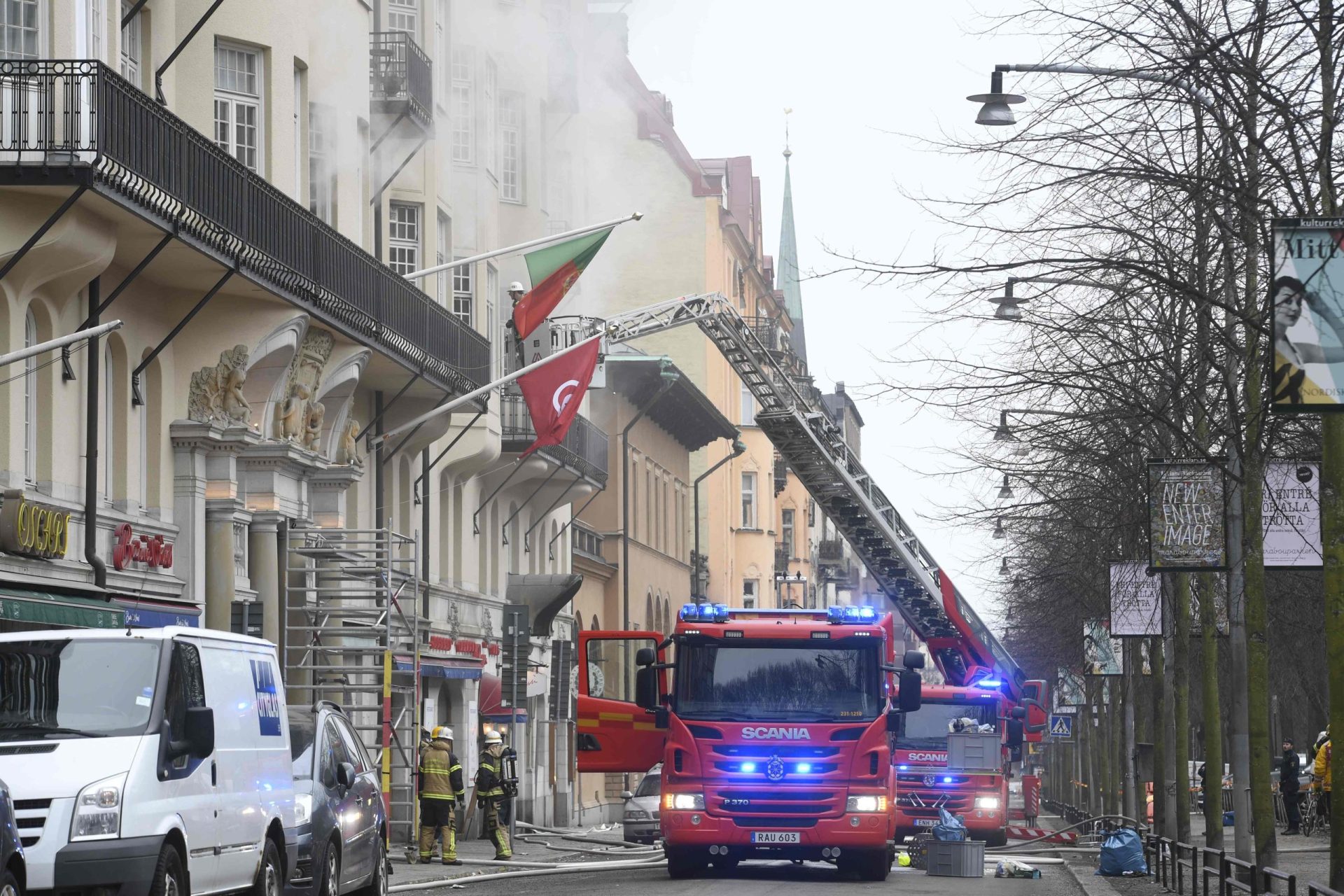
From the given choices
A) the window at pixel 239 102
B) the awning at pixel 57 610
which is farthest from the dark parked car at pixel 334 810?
the window at pixel 239 102

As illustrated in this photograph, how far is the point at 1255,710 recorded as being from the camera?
1922 cm

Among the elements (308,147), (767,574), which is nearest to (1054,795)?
(767,574)

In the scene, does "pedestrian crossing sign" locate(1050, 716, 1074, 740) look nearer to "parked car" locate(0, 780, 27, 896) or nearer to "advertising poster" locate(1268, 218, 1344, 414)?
"advertising poster" locate(1268, 218, 1344, 414)

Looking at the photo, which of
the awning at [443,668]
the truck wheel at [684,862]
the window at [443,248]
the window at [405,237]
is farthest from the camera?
the window at [443,248]

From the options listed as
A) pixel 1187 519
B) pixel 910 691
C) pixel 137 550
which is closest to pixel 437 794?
pixel 137 550

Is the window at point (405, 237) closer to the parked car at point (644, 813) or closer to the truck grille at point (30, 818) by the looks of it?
the parked car at point (644, 813)

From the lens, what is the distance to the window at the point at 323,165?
101 ft

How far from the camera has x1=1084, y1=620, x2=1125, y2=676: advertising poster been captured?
40.2m

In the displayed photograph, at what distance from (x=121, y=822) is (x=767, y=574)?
3332 inches

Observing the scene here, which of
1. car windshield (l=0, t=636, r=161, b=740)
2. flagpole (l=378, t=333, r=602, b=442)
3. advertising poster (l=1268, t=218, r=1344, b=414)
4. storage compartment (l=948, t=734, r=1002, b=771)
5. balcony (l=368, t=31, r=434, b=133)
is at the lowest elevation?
storage compartment (l=948, t=734, r=1002, b=771)

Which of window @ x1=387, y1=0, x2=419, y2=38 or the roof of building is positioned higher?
window @ x1=387, y1=0, x2=419, y2=38

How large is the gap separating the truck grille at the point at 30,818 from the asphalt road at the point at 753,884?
8996mm

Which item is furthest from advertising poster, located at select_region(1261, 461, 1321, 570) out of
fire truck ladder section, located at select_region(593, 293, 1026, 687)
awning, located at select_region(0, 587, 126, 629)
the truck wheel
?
fire truck ladder section, located at select_region(593, 293, 1026, 687)

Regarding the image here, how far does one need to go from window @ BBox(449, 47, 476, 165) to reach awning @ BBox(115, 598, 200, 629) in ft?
53.3
